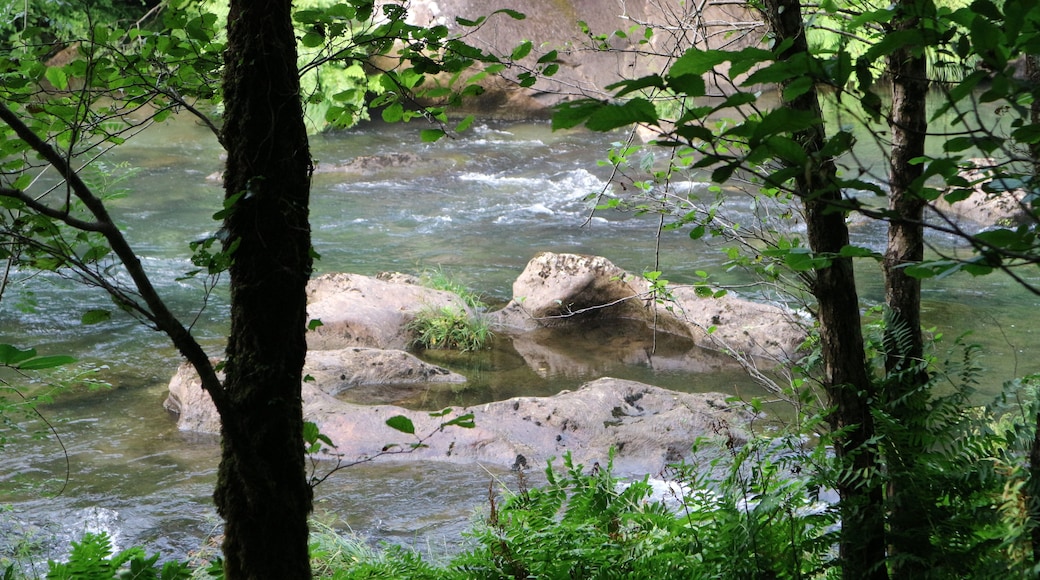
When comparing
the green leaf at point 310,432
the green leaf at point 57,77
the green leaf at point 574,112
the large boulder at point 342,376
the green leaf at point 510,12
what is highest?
the green leaf at point 510,12

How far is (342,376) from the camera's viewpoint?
7559 mm

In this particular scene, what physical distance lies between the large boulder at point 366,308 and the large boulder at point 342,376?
0.72 metres

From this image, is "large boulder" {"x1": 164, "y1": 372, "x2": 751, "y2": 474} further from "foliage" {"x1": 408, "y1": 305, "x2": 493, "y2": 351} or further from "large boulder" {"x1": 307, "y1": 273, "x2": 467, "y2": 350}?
"foliage" {"x1": 408, "y1": 305, "x2": 493, "y2": 351}

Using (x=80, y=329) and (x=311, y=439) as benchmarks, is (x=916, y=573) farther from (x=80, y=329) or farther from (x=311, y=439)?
(x=80, y=329)

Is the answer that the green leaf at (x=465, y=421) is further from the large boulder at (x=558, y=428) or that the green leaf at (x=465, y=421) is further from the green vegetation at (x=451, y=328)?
the green vegetation at (x=451, y=328)

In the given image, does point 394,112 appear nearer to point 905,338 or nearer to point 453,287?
point 905,338

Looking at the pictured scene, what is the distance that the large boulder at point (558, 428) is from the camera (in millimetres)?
5984

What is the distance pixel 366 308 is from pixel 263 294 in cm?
693

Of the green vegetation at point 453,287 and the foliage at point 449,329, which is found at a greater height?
the green vegetation at point 453,287

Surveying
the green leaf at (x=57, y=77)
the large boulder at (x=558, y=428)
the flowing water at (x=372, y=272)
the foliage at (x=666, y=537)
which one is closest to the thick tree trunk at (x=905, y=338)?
the foliage at (x=666, y=537)

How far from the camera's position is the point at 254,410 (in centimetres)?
199

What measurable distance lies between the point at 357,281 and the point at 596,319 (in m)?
2.51

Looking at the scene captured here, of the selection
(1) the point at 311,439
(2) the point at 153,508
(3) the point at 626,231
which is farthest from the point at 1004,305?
(1) the point at 311,439

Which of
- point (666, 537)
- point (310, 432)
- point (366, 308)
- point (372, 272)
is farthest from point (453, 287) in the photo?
point (310, 432)
